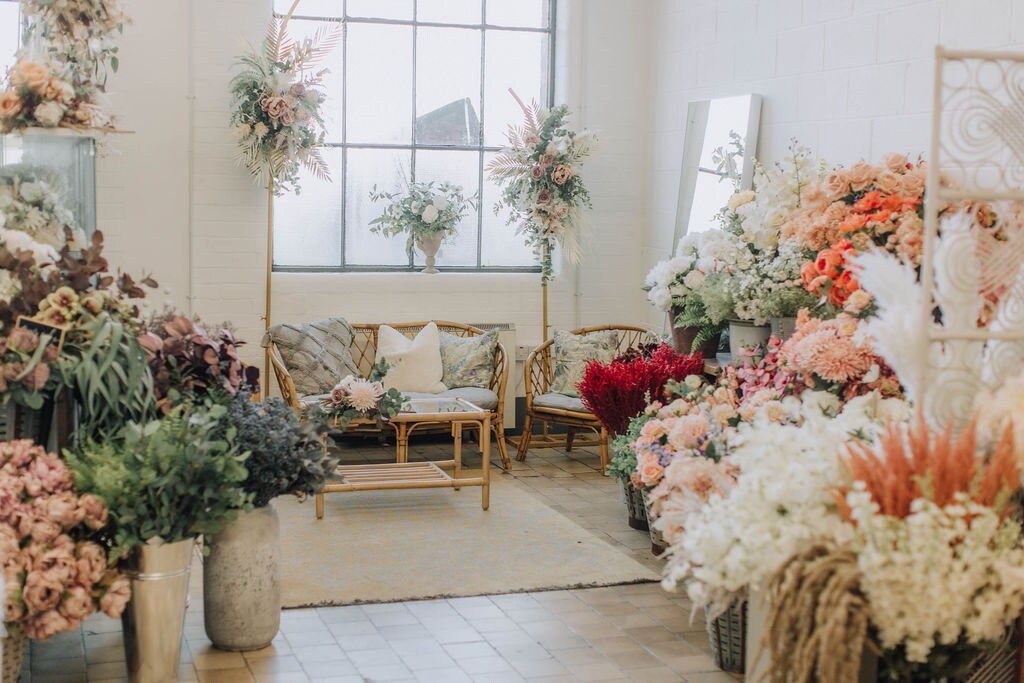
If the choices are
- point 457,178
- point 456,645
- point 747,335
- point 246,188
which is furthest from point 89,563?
point 457,178

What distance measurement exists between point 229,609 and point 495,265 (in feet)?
14.3

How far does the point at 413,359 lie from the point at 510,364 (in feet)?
2.51

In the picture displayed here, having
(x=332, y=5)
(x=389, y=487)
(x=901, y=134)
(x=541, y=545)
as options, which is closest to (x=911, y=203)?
(x=901, y=134)

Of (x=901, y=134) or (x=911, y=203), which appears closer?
(x=911, y=203)

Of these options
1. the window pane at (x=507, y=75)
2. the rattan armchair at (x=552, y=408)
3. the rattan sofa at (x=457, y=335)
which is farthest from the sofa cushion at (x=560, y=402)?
the window pane at (x=507, y=75)

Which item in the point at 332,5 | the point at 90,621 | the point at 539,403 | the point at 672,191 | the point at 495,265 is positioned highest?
the point at 332,5

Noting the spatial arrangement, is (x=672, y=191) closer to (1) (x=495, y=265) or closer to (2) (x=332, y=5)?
(1) (x=495, y=265)

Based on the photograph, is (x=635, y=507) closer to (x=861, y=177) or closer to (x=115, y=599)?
(x=861, y=177)

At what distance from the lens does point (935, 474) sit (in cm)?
254

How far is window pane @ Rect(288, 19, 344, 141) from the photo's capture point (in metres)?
7.49

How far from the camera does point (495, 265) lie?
26.4ft

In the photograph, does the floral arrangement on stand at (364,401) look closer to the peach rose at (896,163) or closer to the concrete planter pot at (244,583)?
the concrete planter pot at (244,583)

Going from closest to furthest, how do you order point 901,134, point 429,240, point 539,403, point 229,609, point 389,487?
point 229,609 < point 901,134 < point 389,487 < point 539,403 < point 429,240

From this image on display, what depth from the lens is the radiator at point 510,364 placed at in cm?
765
